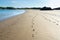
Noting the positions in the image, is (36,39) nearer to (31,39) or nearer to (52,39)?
(31,39)

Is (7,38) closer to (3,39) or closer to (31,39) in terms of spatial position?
(3,39)

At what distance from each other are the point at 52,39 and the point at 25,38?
4.71 ft

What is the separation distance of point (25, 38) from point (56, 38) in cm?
164

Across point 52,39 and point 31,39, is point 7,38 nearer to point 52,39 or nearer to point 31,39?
point 31,39

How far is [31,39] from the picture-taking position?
7.19m

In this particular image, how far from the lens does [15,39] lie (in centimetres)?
724

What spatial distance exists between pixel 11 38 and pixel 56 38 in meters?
2.39

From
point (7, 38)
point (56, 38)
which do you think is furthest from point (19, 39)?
point (56, 38)

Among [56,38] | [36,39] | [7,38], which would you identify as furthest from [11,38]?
[56,38]

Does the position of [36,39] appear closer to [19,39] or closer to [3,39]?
[19,39]

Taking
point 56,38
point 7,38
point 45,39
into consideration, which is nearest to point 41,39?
point 45,39

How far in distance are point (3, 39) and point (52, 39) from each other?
8.34ft

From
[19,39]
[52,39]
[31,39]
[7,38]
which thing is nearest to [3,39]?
[7,38]

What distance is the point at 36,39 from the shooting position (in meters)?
7.12
